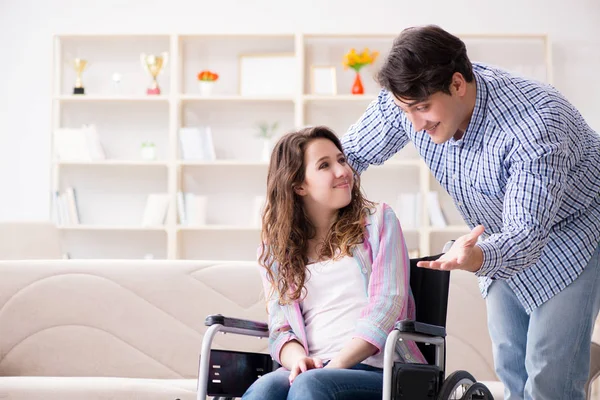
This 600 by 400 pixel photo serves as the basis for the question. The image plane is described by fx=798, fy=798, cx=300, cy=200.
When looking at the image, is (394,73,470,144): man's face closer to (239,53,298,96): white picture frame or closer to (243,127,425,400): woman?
(243,127,425,400): woman

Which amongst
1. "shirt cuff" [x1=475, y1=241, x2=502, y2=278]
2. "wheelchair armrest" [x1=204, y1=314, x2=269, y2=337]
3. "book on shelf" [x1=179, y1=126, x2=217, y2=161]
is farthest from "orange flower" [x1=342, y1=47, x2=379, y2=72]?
"shirt cuff" [x1=475, y1=241, x2=502, y2=278]

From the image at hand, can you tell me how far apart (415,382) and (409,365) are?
0.12ft

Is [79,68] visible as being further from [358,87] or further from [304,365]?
[304,365]

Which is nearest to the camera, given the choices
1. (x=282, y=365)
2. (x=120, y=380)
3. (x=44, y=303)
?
(x=282, y=365)

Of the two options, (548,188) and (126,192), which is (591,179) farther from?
(126,192)

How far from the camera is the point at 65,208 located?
5.36 metres

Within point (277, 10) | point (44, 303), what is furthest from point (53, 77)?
point (44, 303)

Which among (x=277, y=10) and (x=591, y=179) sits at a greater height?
(x=277, y=10)

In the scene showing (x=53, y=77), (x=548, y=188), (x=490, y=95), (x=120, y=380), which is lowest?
(x=120, y=380)

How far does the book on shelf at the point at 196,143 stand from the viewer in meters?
5.31

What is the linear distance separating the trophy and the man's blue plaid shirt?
3.80 meters

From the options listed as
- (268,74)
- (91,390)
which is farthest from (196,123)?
(91,390)

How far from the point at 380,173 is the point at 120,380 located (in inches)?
129

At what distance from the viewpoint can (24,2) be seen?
5613 mm
